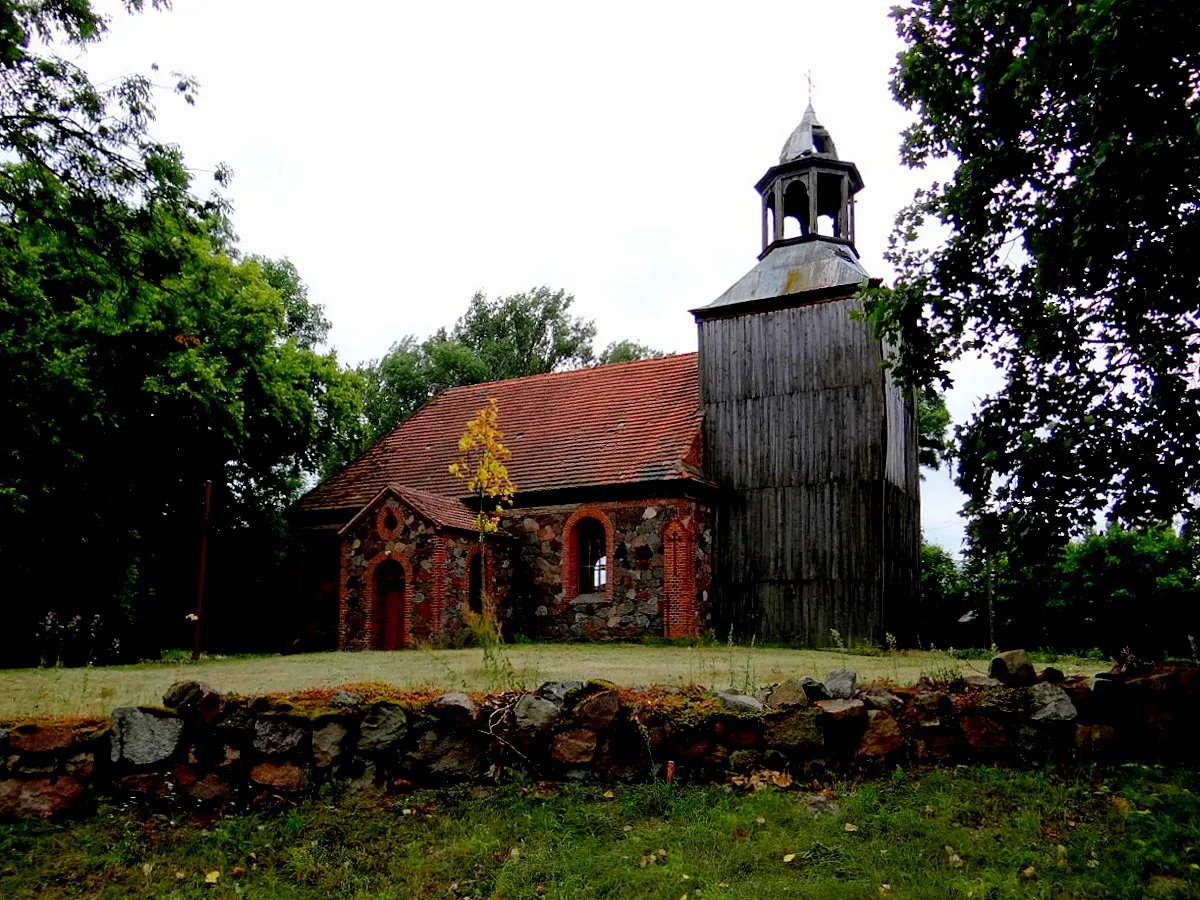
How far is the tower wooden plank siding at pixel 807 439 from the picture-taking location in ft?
66.3

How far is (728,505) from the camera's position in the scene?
21.7m

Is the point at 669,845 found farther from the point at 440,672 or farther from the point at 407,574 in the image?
the point at 407,574

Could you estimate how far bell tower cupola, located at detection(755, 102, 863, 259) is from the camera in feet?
73.2

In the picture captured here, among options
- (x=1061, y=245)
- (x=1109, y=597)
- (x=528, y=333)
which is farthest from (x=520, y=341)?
(x=1061, y=245)

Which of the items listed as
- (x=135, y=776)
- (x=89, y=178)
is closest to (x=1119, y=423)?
(x=135, y=776)

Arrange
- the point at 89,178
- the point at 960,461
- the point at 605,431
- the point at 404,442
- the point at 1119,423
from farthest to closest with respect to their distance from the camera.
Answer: the point at 404,442
the point at 605,431
the point at 89,178
the point at 960,461
the point at 1119,423

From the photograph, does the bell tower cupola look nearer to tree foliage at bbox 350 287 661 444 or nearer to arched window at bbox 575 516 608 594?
arched window at bbox 575 516 608 594

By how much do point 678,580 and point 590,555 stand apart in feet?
8.80

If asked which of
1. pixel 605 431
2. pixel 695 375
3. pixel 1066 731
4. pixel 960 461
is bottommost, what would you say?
pixel 1066 731

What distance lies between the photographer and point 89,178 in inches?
407

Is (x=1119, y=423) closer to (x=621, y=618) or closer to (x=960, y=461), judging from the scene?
(x=960, y=461)

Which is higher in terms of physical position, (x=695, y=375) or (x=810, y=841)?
(x=695, y=375)

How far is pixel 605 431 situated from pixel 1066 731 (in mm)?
16277

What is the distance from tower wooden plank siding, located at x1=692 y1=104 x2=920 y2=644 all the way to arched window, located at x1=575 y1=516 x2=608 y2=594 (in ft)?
8.83
